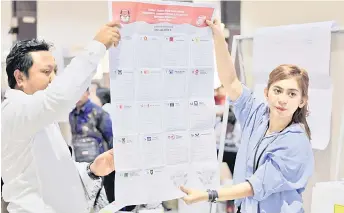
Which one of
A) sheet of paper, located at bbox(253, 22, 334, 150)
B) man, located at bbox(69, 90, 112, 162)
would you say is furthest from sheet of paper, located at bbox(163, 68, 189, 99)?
man, located at bbox(69, 90, 112, 162)

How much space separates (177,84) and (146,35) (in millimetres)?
233

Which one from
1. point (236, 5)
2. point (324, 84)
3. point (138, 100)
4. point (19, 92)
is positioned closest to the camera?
point (19, 92)

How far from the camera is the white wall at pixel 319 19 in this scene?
227 centimetres

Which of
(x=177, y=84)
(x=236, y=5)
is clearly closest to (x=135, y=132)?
(x=177, y=84)

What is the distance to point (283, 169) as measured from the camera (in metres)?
1.82

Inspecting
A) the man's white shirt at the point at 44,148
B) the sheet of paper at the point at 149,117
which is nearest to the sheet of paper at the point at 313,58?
the sheet of paper at the point at 149,117

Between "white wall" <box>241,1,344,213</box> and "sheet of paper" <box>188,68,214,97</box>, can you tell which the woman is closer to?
"sheet of paper" <box>188,68,214,97</box>

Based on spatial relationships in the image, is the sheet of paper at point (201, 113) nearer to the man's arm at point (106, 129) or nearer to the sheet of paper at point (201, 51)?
the sheet of paper at point (201, 51)

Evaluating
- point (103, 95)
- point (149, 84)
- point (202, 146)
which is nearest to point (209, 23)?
point (149, 84)

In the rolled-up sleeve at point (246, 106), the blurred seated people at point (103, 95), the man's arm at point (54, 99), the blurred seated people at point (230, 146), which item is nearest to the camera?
the man's arm at point (54, 99)

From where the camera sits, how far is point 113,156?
6.05ft

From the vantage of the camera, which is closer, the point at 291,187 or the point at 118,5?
the point at 118,5

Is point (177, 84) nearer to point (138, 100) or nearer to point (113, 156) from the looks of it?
point (138, 100)

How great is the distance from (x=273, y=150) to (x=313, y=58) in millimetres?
653
